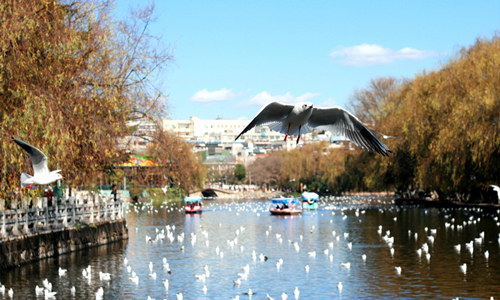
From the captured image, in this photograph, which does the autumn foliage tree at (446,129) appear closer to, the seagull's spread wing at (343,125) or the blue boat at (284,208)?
the blue boat at (284,208)

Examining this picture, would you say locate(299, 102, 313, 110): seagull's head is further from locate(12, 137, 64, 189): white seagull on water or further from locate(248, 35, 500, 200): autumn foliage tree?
locate(248, 35, 500, 200): autumn foliage tree

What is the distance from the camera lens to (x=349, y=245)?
2466cm

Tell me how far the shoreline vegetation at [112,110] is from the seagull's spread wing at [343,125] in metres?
1.21

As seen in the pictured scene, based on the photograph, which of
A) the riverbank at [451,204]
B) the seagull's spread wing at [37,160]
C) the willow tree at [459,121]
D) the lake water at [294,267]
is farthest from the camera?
the riverbank at [451,204]

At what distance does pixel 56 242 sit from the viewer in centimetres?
2042

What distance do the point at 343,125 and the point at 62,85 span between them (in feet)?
32.4

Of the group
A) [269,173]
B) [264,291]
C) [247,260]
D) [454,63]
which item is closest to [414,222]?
[454,63]

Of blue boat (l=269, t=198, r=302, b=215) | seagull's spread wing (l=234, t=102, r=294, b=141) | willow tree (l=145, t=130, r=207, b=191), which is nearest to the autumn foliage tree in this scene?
blue boat (l=269, t=198, r=302, b=215)

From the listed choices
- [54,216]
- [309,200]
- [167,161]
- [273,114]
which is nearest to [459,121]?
[167,161]

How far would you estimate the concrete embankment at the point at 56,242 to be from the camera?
56.2 ft

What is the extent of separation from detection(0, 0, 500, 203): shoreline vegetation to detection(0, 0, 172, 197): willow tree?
0.09 ft

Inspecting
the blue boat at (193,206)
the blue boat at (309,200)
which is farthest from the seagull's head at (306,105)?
the blue boat at (309,200)

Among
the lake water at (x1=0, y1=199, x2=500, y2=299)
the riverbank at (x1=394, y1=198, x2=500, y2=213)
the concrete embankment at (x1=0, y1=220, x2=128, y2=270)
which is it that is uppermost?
the concrete embankment at (x1=0, y1=220, x2=128, y2=270)

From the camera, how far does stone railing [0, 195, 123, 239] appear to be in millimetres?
17141
